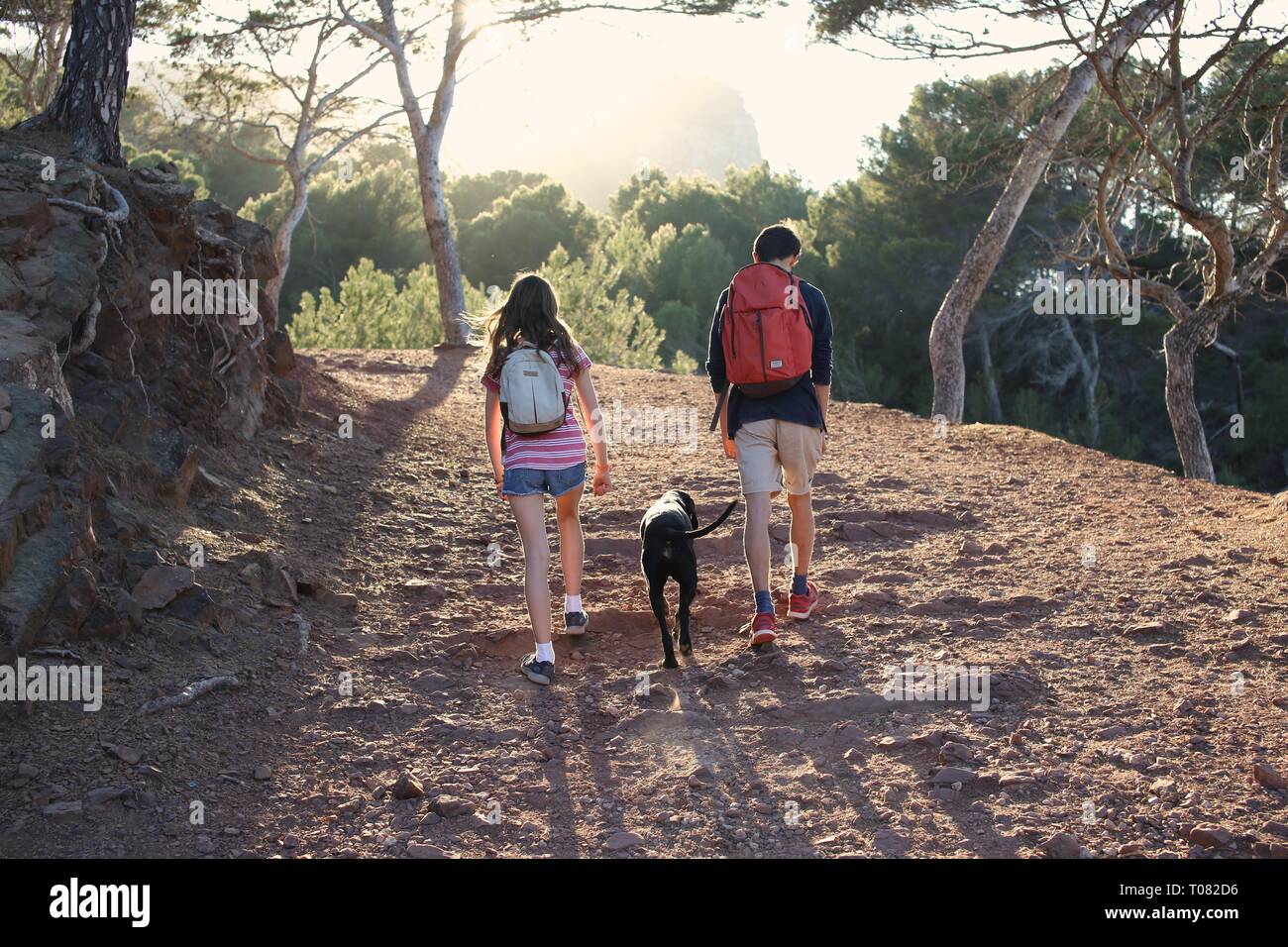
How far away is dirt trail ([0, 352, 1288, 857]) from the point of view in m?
3.55

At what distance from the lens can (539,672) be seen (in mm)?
4797

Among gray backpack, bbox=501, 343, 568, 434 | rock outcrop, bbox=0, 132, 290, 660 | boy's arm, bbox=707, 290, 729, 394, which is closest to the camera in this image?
rock outcrop, bbox=0, 132, 290, 660

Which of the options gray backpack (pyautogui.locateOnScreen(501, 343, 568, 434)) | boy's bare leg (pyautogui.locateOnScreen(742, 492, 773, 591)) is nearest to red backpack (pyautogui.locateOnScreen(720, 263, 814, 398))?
boy's bare leg (pyautogui.locateOnScreen(742, 492, 773, 591))

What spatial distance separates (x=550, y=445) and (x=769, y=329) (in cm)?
99

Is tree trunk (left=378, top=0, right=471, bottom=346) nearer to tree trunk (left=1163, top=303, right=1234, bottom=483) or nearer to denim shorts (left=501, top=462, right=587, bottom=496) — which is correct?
tree trunk (left=1163, top=303, right=1234, bottom=483)

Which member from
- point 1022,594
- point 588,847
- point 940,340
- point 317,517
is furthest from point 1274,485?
point 588,847

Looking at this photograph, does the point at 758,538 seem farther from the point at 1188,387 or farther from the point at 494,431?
the point at 1188,387

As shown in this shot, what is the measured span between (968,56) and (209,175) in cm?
2814

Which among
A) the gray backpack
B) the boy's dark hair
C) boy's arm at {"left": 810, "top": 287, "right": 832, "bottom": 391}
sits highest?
the boy's dark hair

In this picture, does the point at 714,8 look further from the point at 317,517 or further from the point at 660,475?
the point at 317,517

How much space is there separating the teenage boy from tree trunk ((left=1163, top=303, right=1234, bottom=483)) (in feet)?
19.8

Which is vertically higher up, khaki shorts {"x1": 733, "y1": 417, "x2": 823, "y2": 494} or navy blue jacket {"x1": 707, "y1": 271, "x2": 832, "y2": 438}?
navy blue jacket {"x1": 707, "y1": 271, "x2": 832, "y2": 438}

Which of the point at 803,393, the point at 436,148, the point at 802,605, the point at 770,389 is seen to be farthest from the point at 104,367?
the point at 436,148

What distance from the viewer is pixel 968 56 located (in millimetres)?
11352
